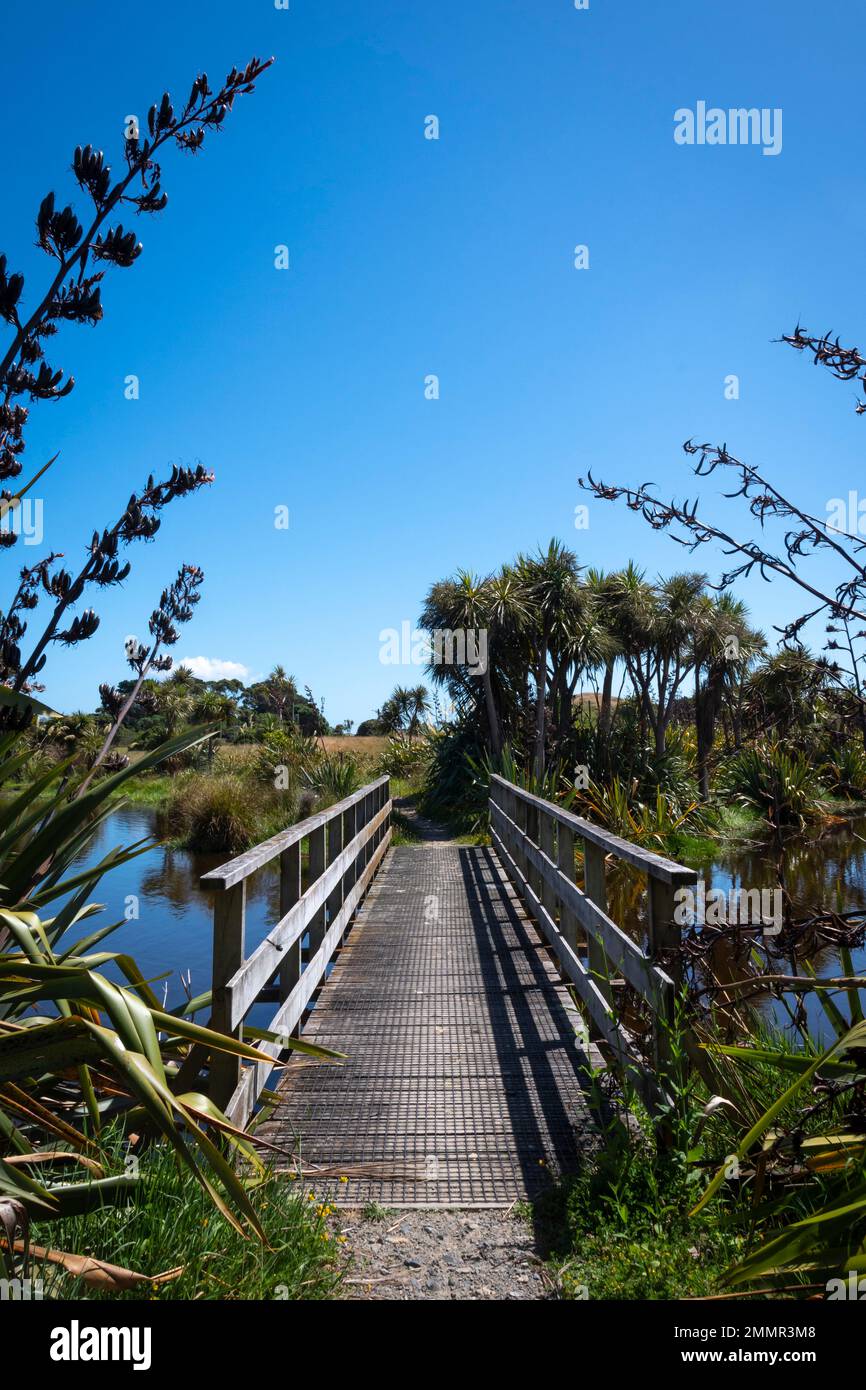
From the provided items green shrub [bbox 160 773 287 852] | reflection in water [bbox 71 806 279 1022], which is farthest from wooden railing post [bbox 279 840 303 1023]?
green shrub [bbox 160 773 287 852]

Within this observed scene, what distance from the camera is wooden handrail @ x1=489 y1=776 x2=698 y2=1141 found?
3.15 metres

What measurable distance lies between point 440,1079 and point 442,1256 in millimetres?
1500

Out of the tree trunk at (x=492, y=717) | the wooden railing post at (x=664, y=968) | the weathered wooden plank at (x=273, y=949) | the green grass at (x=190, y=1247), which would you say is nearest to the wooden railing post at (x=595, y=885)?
the wooden railing post at (x=664, y=968)

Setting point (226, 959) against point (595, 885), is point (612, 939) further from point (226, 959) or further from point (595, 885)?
point (226, 959)

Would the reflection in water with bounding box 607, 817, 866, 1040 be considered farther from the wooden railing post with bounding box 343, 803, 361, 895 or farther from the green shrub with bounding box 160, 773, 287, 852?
the green shrub with bounding box 160, 773, 287, 852

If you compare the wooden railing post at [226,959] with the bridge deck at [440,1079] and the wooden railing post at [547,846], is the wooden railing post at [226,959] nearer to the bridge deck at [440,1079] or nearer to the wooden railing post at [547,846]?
the bridge deck at [440,1079]

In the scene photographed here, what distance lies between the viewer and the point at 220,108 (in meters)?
2.63

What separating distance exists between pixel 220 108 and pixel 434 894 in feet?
26.1

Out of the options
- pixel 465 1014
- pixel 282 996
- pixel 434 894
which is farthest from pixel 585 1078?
pixel 434 894

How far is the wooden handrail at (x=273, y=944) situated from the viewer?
316cm

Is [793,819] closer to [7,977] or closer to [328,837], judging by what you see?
[328,837]

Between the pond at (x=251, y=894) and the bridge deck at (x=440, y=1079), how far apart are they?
1.80 meters

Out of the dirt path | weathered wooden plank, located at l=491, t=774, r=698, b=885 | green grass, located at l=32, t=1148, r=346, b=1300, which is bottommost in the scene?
the dirt path

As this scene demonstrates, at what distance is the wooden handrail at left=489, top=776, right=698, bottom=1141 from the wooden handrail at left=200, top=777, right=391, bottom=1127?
1.34m
